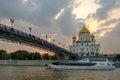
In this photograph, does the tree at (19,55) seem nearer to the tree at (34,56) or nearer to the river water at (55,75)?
the tree at (34,56)

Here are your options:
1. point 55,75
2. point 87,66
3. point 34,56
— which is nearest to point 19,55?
point 34,56

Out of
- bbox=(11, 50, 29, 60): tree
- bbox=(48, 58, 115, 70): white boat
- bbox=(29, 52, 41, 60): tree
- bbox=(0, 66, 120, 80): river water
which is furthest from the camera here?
bbox=(29, 52, 41, 60): tree

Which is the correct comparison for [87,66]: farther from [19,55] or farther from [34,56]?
[34,56]

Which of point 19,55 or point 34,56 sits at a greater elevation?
point 19,55

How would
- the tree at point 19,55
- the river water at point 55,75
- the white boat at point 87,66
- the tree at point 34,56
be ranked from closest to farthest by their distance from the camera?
the river water at point 55,75 < the white boat at point 87,66 < the tree at point 19,55 < the tree at point 34,56

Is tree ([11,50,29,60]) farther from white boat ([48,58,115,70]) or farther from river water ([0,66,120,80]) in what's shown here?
river water ([0,66,120,80])

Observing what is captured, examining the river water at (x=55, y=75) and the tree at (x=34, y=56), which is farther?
the tree at (x=34, y=56)

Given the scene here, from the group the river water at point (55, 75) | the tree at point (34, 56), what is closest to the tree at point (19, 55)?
the tree at point (34, 56)

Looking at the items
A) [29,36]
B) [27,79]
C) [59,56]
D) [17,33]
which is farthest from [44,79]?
[59,56]

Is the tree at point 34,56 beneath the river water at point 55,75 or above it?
above

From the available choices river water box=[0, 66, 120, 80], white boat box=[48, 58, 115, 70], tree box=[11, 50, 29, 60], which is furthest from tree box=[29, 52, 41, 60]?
river water box=[0, 66, 120, 80]

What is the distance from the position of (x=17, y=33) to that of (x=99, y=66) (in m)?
37.7

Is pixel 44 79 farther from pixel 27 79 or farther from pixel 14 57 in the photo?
pixel 14 57

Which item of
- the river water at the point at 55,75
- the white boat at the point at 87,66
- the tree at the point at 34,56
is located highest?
the tree at the point at 34,56
